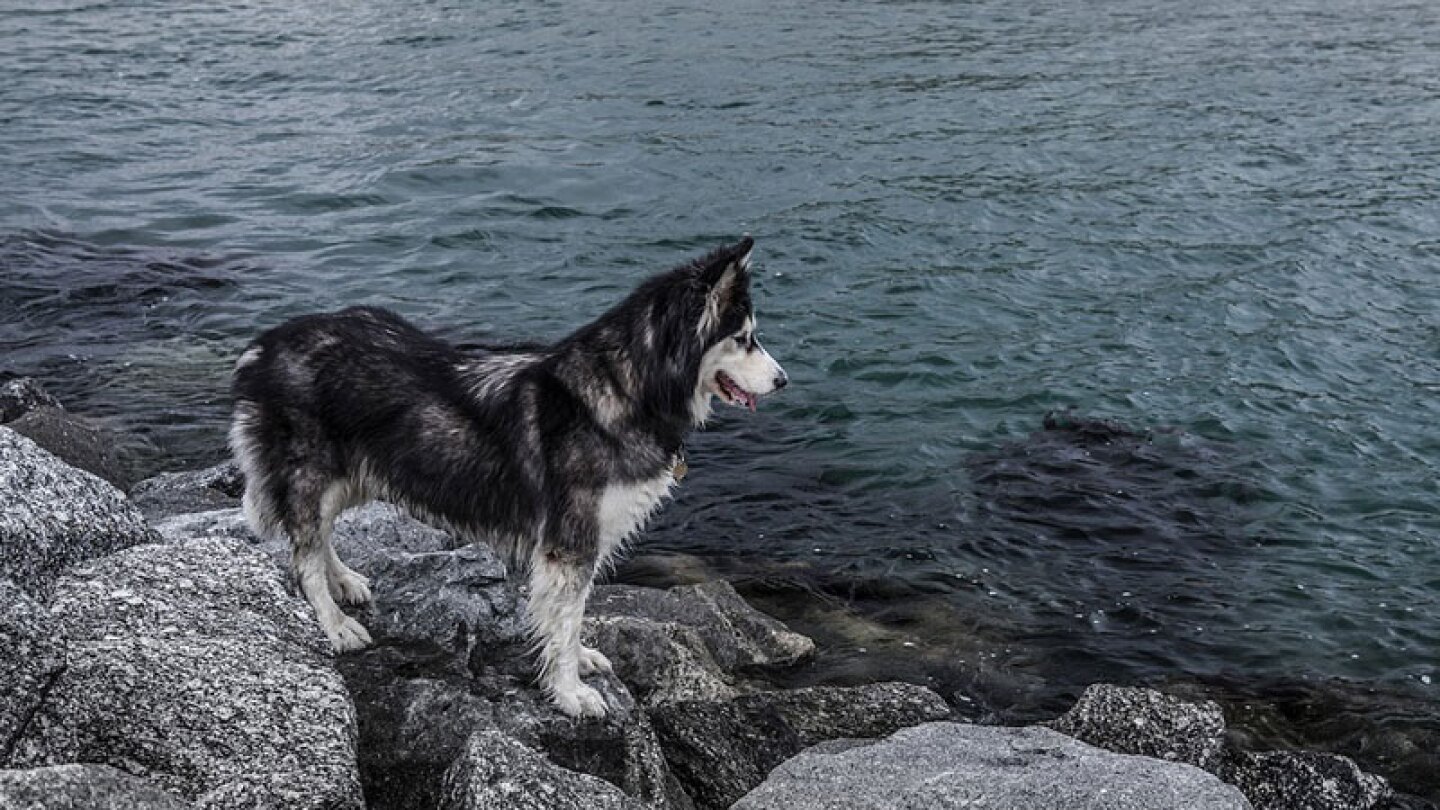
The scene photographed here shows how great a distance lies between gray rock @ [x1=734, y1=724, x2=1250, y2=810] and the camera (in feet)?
22.8

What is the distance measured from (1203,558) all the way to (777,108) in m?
14.2

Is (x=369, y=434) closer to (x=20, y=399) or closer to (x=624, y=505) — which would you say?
→ (x=624, y=505)

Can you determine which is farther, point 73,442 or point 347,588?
point 73,442

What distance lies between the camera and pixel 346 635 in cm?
791

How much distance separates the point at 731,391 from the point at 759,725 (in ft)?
6.43

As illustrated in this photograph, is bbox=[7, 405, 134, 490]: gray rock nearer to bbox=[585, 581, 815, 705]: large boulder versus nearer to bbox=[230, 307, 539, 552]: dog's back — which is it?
bbox=[230, 307, 539, 552]: dog's back

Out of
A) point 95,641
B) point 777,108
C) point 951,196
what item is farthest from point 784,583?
point 777,108

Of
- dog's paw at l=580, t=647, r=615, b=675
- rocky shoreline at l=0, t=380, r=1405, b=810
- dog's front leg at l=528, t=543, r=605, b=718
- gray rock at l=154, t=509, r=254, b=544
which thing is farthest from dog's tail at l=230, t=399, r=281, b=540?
dog's paw at l=580, t=647, r=615, b=675

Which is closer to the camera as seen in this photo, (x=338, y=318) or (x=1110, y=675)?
(x=338, y=318)

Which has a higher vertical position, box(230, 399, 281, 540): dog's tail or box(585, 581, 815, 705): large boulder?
box(230, 399, 281, 540): dog's tail

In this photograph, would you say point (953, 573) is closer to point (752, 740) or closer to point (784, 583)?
point (784, 583)

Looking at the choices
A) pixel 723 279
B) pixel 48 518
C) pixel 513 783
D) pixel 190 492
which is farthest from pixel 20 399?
pixel 513 783

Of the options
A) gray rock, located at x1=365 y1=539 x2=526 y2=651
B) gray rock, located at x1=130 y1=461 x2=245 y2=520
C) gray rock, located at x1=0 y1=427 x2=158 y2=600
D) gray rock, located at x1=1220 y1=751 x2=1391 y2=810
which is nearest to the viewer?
gray rock, located at x1=0 y1=427 x2=158 y2=600

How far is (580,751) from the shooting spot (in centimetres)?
732
